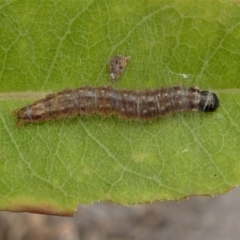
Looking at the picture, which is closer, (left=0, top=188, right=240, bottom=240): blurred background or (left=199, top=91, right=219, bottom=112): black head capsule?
(left=199, top=91, right=219, bottom=112): black head capsule

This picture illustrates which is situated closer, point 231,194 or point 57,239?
point 57,239

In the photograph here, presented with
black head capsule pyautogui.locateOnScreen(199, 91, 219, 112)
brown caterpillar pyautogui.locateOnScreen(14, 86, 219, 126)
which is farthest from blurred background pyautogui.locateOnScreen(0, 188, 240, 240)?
black head capsule pyautogui.locateOnScreen(199, 91, 219, 112)

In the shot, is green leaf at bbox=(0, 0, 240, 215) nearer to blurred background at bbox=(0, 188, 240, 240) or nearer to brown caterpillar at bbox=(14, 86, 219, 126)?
brown caterpillar at bbox=(14, 86, 219, 126)

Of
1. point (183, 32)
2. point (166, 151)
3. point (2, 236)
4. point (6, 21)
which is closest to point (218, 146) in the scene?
point (166, 151)

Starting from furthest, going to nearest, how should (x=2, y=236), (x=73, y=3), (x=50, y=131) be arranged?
(x=2, y=236) → (x=50, y=131) → (x=73, y=3)

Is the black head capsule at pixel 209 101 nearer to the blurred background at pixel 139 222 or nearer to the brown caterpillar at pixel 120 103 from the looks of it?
the brown caterpillar at pixel 120 103

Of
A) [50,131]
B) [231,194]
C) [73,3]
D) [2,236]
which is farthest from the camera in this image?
[231,194]

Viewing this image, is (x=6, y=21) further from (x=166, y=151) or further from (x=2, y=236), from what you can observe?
(x=2, y=236)
